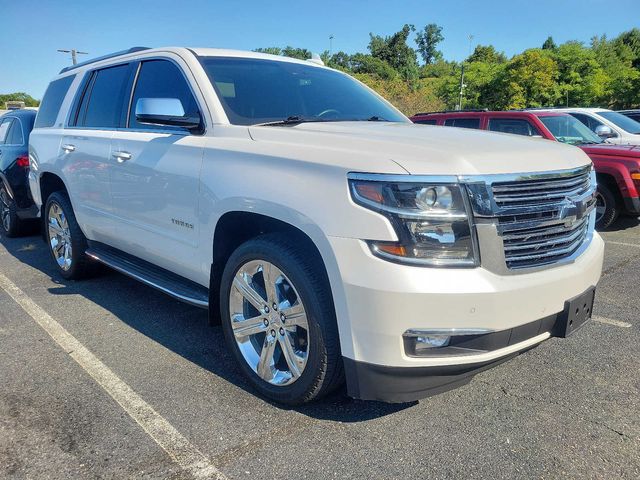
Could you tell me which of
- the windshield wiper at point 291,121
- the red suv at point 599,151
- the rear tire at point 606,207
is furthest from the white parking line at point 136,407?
the rear tire at point 606,207

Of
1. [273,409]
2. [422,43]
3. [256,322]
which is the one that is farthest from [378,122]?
[422,43]

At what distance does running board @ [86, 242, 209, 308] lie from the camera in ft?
11.0

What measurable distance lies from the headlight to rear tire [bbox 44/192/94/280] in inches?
144

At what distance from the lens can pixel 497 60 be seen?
311 ft

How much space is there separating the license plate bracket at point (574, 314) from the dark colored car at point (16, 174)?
268 inches

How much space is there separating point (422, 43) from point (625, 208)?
144821mm

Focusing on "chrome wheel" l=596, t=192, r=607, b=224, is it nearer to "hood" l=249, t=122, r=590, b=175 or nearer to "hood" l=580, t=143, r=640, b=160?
"hood" l=580, t=143, r=640, b=160

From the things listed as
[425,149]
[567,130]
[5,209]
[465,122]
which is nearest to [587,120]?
[567,130]

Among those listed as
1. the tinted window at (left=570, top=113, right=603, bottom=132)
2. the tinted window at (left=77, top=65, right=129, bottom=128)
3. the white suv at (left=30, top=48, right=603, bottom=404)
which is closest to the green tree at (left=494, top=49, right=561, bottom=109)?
the tinted window at (left=570, top=113, right=603, bottom=132)

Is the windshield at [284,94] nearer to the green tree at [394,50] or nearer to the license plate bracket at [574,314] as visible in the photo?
the license plate bracket at [574,314]

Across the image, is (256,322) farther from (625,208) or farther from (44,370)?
(625,208)

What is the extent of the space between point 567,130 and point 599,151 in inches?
45.4

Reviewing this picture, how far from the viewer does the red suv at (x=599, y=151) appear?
7305mm

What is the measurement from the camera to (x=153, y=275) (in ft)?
12.5
